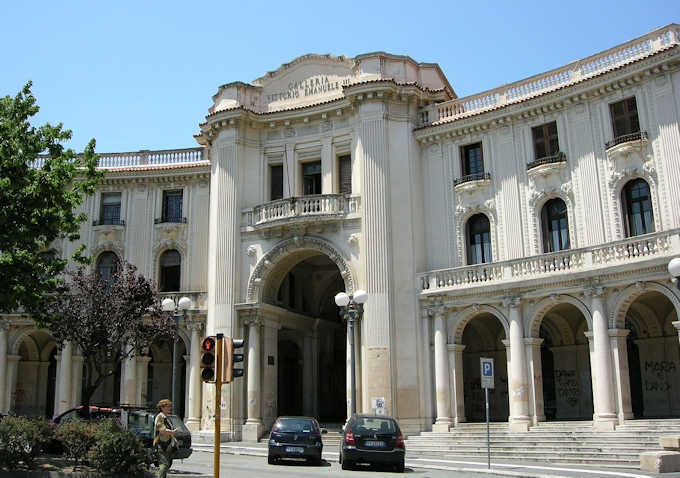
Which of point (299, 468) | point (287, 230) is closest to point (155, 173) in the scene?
point (287, 230)

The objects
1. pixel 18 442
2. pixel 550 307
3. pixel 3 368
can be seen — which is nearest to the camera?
pixel 18 442

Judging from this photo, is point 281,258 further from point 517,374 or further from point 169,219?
point 517,374

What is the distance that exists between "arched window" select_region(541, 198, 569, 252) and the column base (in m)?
13.2

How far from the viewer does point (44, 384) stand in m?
36.9

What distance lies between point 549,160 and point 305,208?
9.88 meters

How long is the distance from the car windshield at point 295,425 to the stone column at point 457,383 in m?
7.58

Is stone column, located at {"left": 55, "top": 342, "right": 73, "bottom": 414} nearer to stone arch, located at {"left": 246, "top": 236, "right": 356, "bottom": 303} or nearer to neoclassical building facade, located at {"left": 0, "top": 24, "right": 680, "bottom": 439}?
neoclassical building facade, located at {"left": 0, "top": 24, "right": 680, "bottom": 439}

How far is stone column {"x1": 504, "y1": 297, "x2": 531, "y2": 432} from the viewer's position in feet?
83.0

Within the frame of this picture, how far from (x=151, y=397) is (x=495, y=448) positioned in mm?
19098

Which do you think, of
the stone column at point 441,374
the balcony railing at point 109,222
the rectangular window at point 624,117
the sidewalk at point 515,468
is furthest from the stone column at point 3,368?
the rectangular window at point 624,117

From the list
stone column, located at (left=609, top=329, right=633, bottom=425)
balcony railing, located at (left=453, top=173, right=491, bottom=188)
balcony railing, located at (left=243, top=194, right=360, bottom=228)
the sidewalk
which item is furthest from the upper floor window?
stone column, located at (left=609, top=329, right=633, bottom=425)

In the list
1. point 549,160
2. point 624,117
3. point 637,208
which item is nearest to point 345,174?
point 549,160

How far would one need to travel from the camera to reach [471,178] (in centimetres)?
2908

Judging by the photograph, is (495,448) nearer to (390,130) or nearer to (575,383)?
(575,383)
